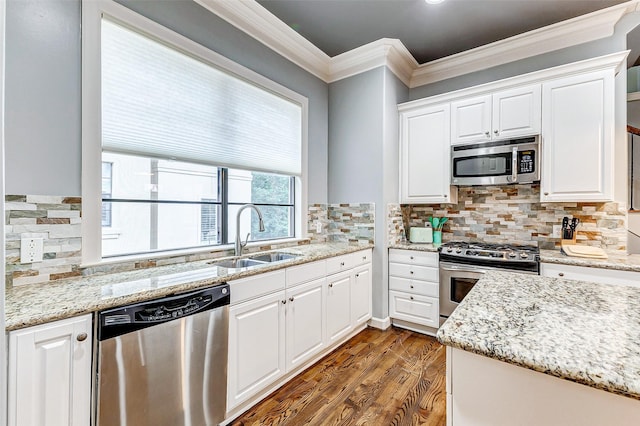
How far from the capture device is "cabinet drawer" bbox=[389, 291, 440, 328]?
9.74 feet

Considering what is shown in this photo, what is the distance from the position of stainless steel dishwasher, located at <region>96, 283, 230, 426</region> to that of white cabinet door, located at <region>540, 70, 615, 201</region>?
9.46 ft

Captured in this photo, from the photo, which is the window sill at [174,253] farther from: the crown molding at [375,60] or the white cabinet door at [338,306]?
the crown molding at [375,60]

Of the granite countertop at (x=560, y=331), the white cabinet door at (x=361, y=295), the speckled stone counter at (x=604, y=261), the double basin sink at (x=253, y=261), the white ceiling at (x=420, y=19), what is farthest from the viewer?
the white cabinet door at (x=361, y=295)

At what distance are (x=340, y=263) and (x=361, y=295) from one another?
1.80 ft

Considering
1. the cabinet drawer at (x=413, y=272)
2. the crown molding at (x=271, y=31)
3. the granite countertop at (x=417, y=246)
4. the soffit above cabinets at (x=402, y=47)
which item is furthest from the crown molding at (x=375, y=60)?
the cabinet drawer at (x=413, y=272)

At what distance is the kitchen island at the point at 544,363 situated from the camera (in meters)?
0.69

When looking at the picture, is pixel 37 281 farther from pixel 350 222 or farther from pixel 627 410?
pixel 350 222

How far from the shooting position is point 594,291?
1.27 meters

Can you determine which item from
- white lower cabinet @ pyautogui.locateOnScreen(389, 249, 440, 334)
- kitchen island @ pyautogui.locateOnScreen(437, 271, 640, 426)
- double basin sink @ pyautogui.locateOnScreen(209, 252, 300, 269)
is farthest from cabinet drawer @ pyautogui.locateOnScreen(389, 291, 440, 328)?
kitchen island @ pyautogui.locateOnScreen(437, 271, 640, 426)

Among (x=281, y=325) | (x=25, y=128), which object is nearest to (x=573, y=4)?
(x=281, y=325)

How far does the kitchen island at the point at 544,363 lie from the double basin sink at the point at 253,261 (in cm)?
141

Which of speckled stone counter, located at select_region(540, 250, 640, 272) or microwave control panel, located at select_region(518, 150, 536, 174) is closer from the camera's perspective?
speckled stone counter, located at select_region(540, 250, 640, 272)

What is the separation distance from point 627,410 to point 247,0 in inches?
119

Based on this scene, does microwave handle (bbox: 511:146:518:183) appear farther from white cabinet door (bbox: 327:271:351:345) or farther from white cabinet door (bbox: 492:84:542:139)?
white cabinet door (bbox: 327:271:351:345)
